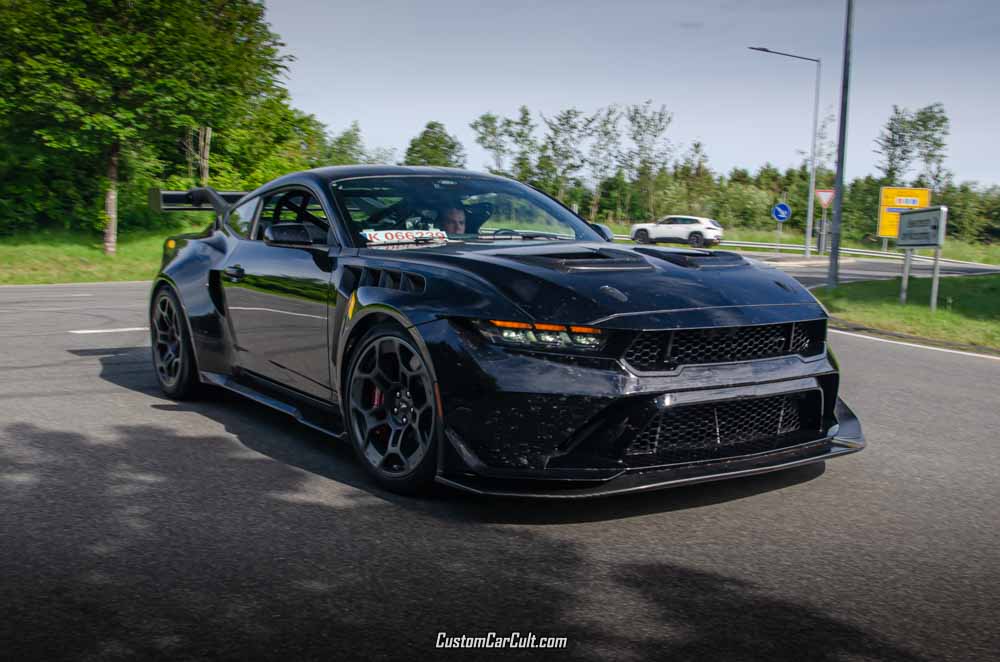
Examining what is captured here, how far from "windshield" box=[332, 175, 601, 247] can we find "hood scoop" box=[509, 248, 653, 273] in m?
0.76

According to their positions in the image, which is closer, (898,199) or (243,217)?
(243,217)

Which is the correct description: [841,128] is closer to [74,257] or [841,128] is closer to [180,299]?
[180,299]

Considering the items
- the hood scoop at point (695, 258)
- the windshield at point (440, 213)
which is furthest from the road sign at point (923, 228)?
the hood scoop at point (695, 258)

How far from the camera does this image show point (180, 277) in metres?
6.63

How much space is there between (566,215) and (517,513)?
7.74ft

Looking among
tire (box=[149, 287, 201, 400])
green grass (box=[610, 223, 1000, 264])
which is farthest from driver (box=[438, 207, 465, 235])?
green grass (box=[610, 223, 1000, 264])

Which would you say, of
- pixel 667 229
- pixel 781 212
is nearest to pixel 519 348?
pixel 781 212

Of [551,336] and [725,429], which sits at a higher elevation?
[551,336]

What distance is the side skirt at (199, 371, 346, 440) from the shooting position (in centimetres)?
496

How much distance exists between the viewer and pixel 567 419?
3.79 metres

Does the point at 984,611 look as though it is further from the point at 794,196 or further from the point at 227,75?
the point at 794,196

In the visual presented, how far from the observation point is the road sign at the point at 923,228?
14086mm

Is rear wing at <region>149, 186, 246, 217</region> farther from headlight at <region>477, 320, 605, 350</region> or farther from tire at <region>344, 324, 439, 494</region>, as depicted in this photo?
headlight at <region>477, 320, 605, 350</region>

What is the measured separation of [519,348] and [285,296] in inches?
75.1
